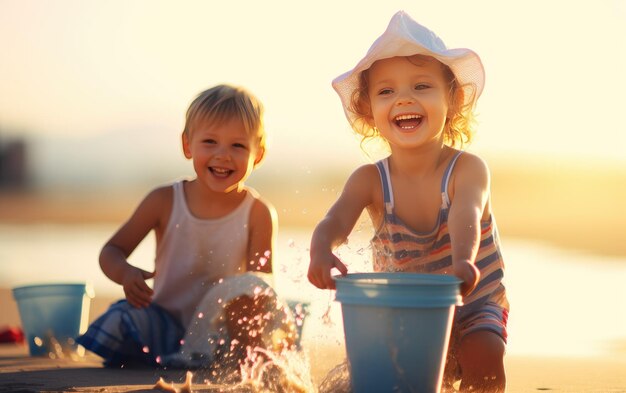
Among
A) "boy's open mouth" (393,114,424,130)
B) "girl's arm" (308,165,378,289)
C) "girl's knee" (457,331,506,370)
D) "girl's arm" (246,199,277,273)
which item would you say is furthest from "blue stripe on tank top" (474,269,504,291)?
"girl's arm" (246,199,277,273)

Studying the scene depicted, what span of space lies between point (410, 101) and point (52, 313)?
7.40 feet

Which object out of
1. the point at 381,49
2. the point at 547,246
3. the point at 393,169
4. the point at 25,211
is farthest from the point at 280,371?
the point at 25,211

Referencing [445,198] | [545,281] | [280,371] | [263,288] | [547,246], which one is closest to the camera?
[280,371]

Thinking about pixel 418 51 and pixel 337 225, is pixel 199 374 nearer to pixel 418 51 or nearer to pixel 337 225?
pixel 337 225

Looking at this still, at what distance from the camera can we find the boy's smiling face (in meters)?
4.68

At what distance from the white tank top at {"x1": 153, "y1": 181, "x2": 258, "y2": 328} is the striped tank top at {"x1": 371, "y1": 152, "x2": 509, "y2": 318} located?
92 centimetres

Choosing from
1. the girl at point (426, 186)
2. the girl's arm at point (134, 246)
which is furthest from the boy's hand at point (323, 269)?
the girl's arm at point (134, 246)

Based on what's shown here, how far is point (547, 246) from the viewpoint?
11164 mm

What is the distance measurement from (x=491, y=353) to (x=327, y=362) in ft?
2.85

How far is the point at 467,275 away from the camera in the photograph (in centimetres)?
321

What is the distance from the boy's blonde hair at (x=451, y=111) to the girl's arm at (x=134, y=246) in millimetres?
1066

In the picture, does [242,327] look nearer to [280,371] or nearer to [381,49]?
[280,371]

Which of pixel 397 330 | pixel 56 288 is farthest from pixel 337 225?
pixel 56 288

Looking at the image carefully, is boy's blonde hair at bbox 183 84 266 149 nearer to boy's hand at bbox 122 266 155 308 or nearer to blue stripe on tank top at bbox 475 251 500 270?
boy's hand at bbox 122 266 155 308
